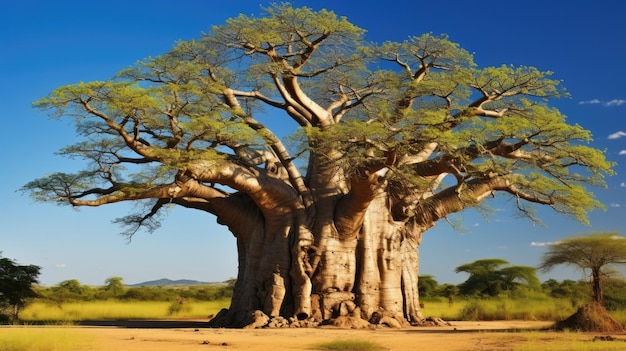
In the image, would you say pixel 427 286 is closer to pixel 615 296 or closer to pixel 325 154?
pixel 615 296

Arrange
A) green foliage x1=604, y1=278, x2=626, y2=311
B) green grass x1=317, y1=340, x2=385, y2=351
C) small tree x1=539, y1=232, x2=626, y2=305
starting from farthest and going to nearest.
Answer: green foliage x1=604, y1=278, x2=626, y2=311
small tree x1=539, y1=232, x2=626, y2=305
green grass x1=317, y1=340, x2=385, y2=351

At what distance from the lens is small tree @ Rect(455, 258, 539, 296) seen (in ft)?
104

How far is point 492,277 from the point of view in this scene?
3206cm

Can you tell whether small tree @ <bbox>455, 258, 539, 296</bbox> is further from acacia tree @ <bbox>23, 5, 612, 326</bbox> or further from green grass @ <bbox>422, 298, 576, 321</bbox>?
acacia tree @ <bbox>23, 5, 612, 326</bbox>

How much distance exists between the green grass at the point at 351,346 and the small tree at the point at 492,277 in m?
23.9

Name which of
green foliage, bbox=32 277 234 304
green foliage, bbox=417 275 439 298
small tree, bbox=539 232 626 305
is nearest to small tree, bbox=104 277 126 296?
green foliage, bbox=32 277 234 304

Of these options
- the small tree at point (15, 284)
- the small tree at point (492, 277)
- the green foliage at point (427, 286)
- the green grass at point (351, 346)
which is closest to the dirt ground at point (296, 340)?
the green grass at point (351, 346)

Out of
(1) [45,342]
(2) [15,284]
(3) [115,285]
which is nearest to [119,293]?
(3) [115,285]

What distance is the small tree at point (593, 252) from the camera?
Result: 58.3 feet

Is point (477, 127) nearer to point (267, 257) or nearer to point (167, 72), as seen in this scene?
point (267, 257)

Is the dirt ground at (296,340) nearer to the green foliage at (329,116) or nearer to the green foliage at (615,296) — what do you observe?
the green foliage at (329,116)

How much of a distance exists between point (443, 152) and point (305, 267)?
373 cm

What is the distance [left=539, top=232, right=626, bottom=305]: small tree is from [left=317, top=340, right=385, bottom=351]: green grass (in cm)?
1032

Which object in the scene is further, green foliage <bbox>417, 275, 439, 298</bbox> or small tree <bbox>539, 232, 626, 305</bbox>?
green foliage <bbox>417, 275, 439, 298</bbox>
